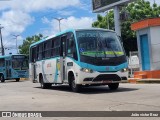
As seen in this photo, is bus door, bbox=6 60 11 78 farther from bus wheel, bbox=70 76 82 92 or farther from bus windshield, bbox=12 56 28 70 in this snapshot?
bus wheel, bbox=70 76 82 92

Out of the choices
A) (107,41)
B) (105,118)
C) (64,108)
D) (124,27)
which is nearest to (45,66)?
(107,41)

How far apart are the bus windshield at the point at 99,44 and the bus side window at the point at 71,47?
366 millimetres

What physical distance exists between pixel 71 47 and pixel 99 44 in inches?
55.9

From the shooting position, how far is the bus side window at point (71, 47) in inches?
663

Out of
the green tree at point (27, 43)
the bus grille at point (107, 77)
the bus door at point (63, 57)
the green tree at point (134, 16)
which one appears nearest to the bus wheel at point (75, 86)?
the bus door at point (63, 57)

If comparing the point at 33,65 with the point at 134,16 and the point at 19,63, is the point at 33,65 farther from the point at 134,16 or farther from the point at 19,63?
the point at 134,16

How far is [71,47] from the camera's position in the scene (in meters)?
17.3

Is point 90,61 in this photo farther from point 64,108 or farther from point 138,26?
point 138,26

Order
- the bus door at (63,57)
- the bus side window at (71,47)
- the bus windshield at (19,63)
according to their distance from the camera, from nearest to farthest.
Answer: the bus side window at (71,47) < the bus door at (63,57) < the bus windshield at (19,63)

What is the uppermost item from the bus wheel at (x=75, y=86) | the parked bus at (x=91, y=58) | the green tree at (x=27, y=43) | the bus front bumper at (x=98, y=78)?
the green tree at (x=27, y=43)

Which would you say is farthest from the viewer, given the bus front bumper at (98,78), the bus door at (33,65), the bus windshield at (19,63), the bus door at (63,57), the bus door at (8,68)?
the bus door at (8,68)

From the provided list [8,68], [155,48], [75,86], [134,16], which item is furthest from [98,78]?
[134,16]

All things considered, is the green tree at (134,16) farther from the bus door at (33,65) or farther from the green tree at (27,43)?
the bus door at (33,65)

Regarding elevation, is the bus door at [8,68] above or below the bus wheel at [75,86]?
above
